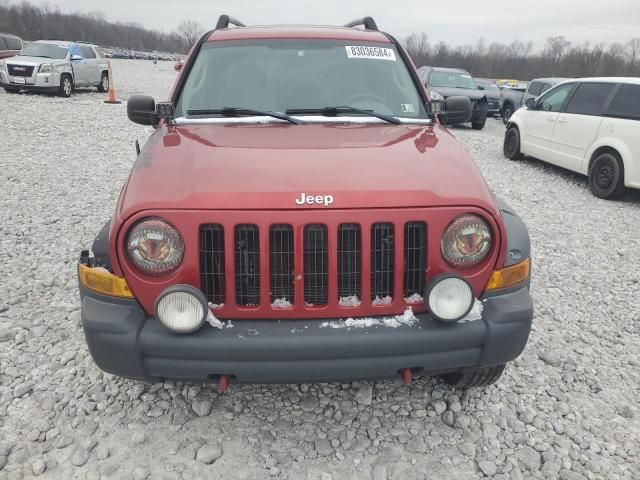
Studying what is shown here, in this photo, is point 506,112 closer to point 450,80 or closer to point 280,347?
point 450,80

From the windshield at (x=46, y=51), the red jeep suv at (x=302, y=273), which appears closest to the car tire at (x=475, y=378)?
the red jeep suv at (x=302, y=273)

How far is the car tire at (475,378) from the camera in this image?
9.02 ft

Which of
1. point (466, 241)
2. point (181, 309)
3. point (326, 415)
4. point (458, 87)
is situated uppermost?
point (458, 87)

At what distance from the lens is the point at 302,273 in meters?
2.29

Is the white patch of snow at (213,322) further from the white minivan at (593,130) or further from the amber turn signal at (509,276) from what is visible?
the white minivan at (593,130)

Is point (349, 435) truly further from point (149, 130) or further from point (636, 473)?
point (149, 130)

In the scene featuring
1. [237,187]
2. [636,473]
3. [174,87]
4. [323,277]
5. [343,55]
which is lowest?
[636,473]

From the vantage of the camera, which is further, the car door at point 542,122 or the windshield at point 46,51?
the windshield at point 46,51

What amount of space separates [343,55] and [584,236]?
160 inches

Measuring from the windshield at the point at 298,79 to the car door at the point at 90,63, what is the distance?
57.3 feet

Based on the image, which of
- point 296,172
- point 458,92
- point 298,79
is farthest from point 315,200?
point 458,92

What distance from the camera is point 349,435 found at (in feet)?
8.91

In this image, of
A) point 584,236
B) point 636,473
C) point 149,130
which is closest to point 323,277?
point 636,473

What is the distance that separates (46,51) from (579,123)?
16.8m
